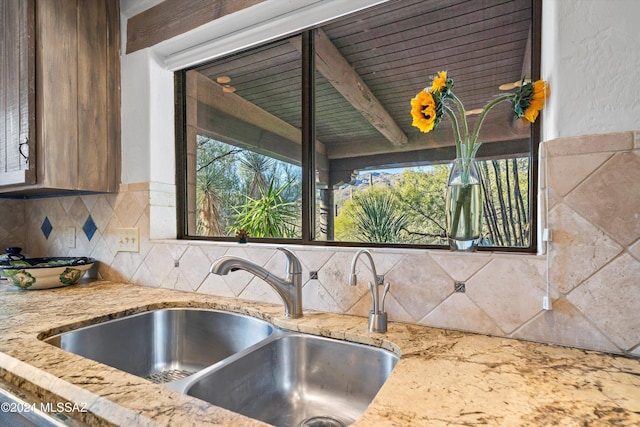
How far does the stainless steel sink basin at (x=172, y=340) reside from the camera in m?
1.11

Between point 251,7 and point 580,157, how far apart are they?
1206mm

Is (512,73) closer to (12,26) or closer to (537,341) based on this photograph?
(537,341)

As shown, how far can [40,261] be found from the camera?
1.71 meters

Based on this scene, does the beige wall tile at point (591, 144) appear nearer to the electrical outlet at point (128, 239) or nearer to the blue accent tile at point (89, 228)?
the electrical outlet at point (128, 239)

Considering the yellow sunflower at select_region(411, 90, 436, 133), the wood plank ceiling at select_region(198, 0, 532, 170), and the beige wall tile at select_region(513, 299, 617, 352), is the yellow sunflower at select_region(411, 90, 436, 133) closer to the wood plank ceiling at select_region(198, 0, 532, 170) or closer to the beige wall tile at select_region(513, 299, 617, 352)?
the wood plank ceiling at select_region(198, 0, 532, 170)

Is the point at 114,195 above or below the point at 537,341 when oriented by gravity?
above

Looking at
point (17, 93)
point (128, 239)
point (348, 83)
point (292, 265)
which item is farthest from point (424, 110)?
point (17, 93)

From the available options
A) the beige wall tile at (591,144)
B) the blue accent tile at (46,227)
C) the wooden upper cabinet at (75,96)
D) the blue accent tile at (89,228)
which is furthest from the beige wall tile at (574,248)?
the blue accent tile at (46,227)

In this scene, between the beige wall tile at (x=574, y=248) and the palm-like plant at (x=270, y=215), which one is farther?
the palm-like plant at (x=270, y=215)

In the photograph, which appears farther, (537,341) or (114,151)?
(114,151)

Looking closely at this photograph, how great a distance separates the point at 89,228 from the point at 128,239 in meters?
0.34

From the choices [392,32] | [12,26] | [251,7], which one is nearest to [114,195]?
[12,26]

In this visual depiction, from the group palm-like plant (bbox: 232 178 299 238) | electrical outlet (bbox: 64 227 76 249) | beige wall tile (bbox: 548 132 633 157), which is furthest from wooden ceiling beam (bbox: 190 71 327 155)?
electrical outlet (bbox: 64 227 76 249)

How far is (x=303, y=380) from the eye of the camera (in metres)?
0.95
